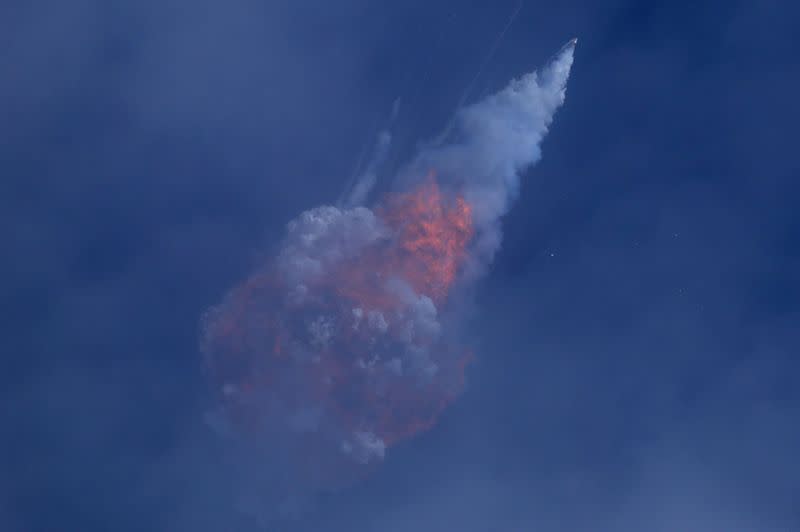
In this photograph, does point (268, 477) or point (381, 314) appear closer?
point (381, 314)

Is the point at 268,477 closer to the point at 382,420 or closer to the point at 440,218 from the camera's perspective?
the point at 382,420

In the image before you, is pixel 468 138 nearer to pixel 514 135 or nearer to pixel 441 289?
pixel 514 135

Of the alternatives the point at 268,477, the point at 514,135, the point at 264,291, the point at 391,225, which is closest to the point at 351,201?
the point at 391,225

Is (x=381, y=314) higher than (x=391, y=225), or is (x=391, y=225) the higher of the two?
(x=391, y=225)

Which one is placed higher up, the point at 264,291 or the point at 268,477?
the point at 264,291

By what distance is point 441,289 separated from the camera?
A: 7744 centimetres

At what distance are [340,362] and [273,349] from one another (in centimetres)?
661

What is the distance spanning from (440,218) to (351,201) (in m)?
9.66

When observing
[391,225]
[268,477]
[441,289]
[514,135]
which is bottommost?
[268,477]

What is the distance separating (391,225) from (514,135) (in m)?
14.7

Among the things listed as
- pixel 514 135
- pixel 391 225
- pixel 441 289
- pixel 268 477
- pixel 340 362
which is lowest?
pixel 268 477

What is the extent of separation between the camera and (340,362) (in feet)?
250

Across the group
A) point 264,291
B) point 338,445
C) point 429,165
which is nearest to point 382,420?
point 338,445

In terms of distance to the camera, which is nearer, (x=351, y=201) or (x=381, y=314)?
(x=381, y=314)
